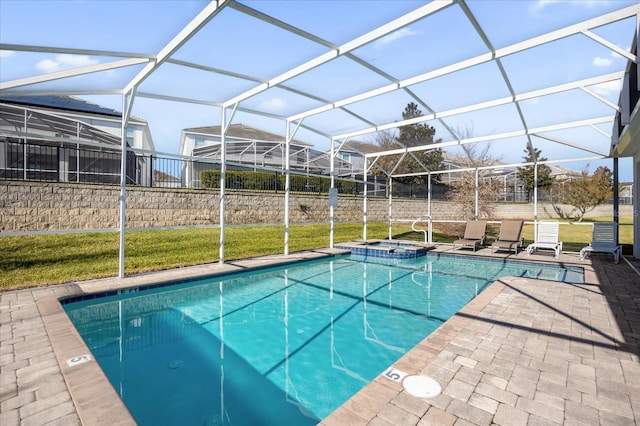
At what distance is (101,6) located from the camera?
182 inches

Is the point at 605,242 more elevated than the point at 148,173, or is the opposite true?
the point at 148,173

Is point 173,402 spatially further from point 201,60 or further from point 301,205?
point 301,205

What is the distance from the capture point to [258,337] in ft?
16.8

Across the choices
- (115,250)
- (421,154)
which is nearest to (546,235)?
(421,154)

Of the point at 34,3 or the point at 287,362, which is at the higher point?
the point at 34,3

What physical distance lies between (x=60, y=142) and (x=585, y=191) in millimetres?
28027

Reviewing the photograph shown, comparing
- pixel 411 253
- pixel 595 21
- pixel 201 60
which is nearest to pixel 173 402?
pixel 201 60

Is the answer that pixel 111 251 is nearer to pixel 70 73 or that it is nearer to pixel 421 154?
pixel 70 73

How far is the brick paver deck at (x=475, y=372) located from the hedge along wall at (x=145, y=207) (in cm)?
455

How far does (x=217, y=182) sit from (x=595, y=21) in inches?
544

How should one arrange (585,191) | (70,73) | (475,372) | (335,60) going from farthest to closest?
(585,191)
(335,60)
(70,73)
(475,372)

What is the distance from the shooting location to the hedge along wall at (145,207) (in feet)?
29.5

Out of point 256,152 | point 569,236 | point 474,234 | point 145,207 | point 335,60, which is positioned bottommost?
point 569,236

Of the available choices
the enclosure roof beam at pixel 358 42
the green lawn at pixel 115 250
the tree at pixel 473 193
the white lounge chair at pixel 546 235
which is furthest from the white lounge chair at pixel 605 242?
the enclosure roof beam at pixel 358 42
